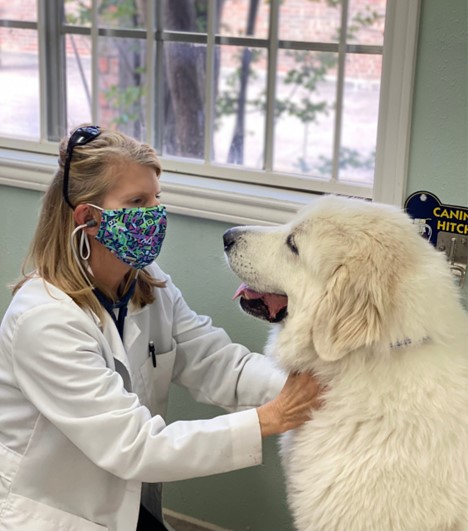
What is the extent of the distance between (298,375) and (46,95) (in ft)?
5.20

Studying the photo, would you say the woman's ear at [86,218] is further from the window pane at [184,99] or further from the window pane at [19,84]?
the window pane at [19,84]

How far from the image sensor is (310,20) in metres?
2.20

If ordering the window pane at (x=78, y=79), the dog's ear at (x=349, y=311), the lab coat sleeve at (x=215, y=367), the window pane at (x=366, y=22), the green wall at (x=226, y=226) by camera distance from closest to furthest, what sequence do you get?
the dog's ear at (x=349, y=311)
the green wall at (x=226, y=226)
the lab coat sleeve at (x=215, y=367)
the window pane at (x=366, y=22)
the window pane at (x=78, y=79)

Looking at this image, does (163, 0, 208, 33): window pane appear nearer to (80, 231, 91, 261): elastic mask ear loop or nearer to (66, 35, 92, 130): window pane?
(66, 35, 92, 130): window pane

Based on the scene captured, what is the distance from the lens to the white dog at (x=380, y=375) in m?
1.41

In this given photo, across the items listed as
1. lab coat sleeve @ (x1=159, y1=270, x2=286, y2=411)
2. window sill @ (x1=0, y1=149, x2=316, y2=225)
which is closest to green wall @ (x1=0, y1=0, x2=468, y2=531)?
window sill @ (x1=0, y1=149, x2=316, y2=225)

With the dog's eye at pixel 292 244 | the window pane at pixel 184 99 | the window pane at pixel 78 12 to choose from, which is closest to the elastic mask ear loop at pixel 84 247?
the dog's eye at pixel 292 244

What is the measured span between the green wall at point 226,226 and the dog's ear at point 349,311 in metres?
0.56

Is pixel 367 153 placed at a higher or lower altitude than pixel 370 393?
higher

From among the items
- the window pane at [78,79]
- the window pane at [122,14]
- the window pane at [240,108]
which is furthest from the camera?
the window pane at [78,79]

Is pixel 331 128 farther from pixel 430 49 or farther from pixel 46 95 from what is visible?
pixel 46 95

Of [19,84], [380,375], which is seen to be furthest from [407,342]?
[19,84]

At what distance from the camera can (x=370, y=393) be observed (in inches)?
57.6

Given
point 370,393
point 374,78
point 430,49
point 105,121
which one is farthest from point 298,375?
point 105,121
